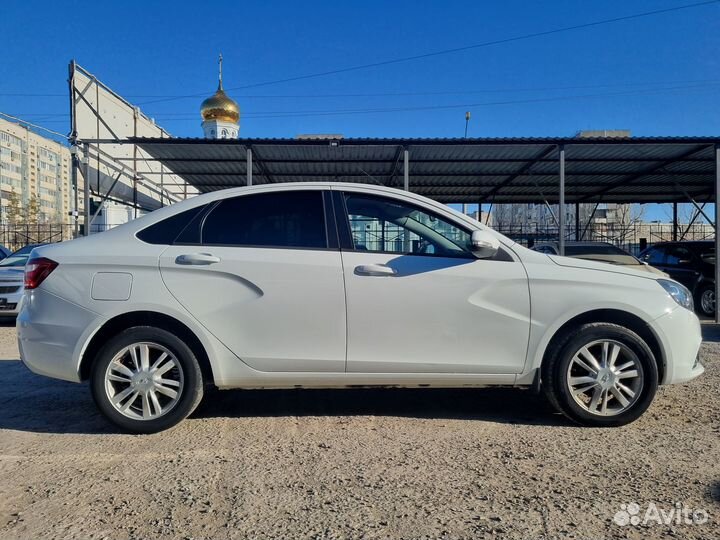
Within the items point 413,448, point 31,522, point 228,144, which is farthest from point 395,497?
point 228,144

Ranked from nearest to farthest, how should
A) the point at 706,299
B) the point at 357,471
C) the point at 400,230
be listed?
1. the point at 357,471
2. the point at 400,230
3. the point at 706,299

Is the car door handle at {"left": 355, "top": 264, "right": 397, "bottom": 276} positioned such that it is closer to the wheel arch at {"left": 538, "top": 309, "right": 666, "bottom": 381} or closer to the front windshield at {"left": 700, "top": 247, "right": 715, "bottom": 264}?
the wheel arch at {"left": 538, "top": 309, "right": 666, "bottom": 381}

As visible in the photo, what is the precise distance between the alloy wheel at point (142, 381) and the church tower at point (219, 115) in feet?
79.7

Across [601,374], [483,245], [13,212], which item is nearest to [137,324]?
[483,245]

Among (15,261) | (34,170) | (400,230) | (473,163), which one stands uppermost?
(34,170)

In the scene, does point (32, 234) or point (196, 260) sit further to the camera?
point (32, 234)

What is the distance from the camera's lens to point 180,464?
10.7 ft

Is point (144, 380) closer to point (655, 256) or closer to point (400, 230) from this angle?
point (400, 230)

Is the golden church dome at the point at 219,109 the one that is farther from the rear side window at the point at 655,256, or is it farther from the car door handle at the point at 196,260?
the car door handle at the point at 196,260

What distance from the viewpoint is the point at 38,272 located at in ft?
12.3

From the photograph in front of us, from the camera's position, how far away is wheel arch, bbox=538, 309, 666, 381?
3.87 meters

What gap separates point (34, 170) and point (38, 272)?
356 ft

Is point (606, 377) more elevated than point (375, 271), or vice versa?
point (375, 271)

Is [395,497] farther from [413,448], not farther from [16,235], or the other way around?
[16,235]
